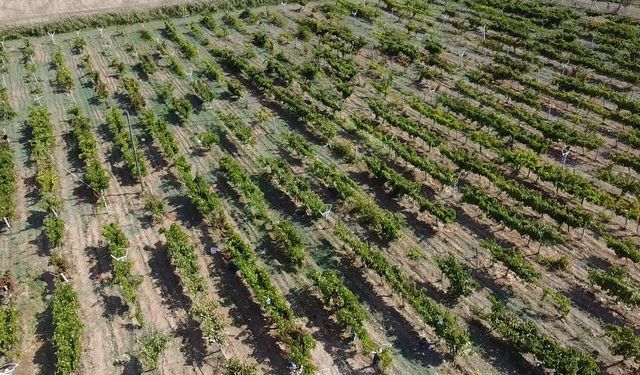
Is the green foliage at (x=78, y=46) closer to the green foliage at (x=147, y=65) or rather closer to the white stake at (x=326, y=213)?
the green foliage at (x=147, y=65)

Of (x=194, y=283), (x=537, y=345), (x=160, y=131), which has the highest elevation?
(x=160, y=131)

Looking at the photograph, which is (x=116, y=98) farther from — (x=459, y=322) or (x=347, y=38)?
(x=459, y=322)

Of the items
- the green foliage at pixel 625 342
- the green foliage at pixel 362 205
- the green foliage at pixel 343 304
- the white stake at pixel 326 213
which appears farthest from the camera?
the white stake at pixel 326 213

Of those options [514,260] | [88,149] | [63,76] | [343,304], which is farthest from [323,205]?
[63,76]

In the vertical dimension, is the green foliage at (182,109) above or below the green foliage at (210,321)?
above

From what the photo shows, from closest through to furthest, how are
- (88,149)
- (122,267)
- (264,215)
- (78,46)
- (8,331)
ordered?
(8,331)
(122,267)
(264,215)
(88,149)
(78,46)

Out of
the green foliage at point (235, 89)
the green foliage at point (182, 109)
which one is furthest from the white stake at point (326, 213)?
the green foliage at point (235, 89)

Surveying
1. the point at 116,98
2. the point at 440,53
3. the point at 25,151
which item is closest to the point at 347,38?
the point at 440,53

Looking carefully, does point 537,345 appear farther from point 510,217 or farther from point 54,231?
point 54,231
